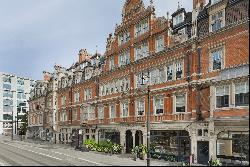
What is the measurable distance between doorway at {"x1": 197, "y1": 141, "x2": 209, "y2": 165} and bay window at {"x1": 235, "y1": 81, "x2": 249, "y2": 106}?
18.8ft

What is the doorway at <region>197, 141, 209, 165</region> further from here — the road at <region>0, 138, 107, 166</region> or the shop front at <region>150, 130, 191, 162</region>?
the road at <region>0, 138, 107, 166</region>

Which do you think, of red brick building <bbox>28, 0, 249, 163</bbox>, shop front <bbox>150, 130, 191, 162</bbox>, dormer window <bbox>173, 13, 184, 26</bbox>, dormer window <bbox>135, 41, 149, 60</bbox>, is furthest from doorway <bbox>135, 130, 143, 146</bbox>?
dormer window <bbox>173, 13, 184, 26</bbox>

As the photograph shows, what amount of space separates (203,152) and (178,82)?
766 cm

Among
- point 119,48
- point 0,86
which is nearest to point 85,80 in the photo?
point 119,48

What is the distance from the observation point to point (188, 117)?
33625 millimetres

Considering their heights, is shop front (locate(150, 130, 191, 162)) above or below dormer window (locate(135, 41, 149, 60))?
below

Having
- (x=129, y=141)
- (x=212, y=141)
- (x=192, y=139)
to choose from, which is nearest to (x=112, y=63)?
(x=129, y=141)

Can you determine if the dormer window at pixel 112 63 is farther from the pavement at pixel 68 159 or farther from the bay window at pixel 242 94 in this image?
the bay window at pixel 242 94

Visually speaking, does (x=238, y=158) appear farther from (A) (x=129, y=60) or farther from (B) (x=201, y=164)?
(A) (x=129, y=60)

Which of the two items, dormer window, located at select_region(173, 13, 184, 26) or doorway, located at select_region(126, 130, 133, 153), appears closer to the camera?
dormer window, located at select_region(173, 13, 184, 26)

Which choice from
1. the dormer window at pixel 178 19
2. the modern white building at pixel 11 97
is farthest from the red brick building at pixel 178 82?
the modern white building at pixel 11 97

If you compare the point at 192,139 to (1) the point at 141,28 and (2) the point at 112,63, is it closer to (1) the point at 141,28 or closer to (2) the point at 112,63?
(1) the point at 141,28

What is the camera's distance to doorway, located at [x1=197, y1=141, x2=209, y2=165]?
3116 cm

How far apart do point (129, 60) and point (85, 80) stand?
1379cm
